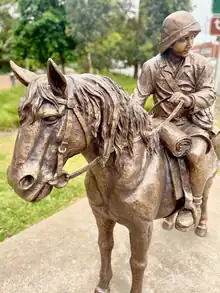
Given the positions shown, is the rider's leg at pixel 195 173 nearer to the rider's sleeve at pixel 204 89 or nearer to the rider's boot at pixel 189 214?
the rider's boot at pixel 189 214

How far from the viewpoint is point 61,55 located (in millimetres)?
11289

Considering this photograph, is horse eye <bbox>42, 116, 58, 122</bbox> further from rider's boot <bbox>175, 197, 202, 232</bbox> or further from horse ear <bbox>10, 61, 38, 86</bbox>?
rider's boot <bbox>175, 197, 202, 232</bbox>

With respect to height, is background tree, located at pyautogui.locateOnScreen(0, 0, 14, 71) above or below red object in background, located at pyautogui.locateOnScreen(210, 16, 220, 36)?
below

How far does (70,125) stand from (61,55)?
438 inches

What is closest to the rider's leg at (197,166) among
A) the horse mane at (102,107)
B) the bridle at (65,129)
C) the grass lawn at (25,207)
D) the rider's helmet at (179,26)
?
the horse mane at (102,107)

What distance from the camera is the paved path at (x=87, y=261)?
2123mm

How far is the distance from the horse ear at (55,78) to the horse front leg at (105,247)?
3.37 feet

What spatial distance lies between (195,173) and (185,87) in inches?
22.4

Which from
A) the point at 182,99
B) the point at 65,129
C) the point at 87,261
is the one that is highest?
the point at 65,129

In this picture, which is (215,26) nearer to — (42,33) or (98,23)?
(98,23)

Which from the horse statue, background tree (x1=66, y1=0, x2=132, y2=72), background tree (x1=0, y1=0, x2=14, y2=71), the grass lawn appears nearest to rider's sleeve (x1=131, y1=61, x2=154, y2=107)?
the horse statue

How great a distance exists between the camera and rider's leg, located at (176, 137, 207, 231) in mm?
1653

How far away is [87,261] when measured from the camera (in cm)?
237

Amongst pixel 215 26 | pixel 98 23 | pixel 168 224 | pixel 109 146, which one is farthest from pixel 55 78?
pixel 98 23
